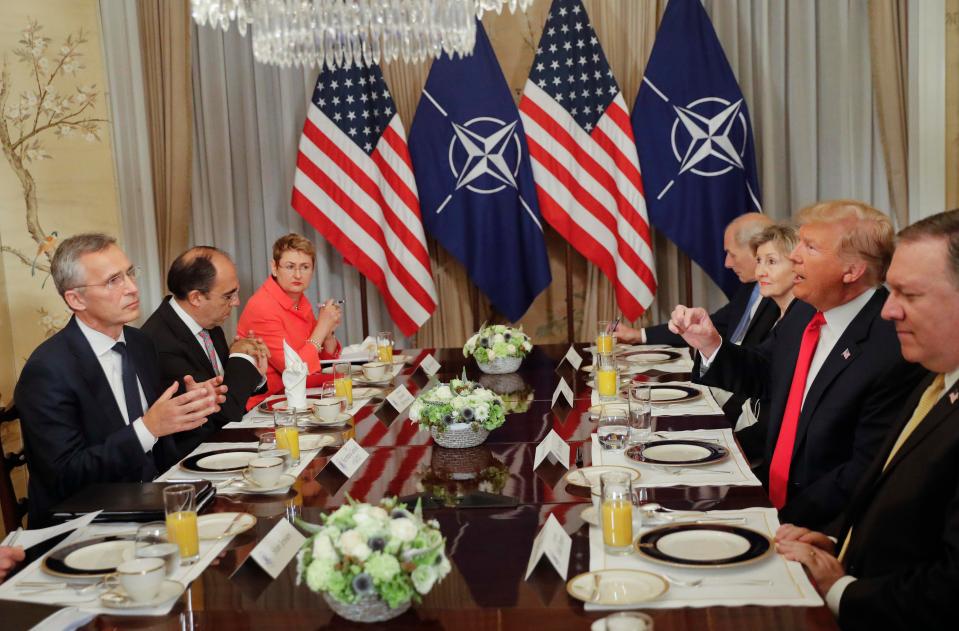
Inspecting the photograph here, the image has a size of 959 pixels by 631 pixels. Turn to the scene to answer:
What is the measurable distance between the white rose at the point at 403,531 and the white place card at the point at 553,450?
3.54ft

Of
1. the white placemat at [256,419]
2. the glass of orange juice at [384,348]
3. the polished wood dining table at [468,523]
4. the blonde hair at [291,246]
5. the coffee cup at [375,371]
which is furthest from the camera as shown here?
the blonde hair at [291,246]

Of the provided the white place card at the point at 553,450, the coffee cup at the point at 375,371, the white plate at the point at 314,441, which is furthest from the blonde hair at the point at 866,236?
the coffee cup at the point at 375,371

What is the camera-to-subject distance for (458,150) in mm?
6223

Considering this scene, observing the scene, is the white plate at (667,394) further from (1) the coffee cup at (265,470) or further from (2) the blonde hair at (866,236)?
(1) the coffee cup at (265,470)

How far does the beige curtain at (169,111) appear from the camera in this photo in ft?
20.5

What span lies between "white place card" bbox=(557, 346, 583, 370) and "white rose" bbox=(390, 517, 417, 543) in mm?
2743

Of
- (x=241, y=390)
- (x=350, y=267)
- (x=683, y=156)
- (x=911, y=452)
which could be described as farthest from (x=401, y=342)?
(x=911, y=452)

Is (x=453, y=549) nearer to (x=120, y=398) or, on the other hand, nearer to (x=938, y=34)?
(x=120, y=398)

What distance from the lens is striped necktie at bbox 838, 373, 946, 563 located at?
2.20 m

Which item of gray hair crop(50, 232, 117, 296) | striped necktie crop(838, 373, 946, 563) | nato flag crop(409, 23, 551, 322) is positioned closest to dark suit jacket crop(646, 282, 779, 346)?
nato flag crop(409, 23, 551, 322)

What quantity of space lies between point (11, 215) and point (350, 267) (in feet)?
7.09

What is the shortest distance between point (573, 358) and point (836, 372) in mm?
1856

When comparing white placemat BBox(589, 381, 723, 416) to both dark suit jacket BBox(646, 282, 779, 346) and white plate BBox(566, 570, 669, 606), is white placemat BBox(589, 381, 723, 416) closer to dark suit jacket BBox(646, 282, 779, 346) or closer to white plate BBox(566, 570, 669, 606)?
dark suit jacket BBox(646, 282, 779, 346)

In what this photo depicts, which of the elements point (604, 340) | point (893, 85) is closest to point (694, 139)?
point (893, 85)
